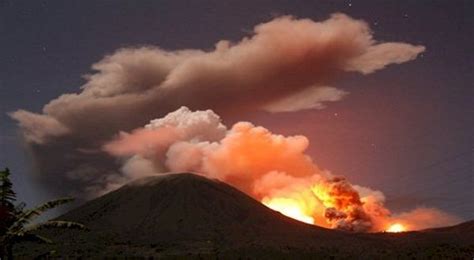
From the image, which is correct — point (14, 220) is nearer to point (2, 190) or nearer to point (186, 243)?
point (2, 190)

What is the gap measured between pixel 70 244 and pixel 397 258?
3519 inches

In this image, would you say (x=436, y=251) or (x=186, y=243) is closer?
(x=436, y=251)

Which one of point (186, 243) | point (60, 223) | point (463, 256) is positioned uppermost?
point (186, 243)

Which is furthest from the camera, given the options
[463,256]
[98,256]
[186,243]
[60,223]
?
[186,243]

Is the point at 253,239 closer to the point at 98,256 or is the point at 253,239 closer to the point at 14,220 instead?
→ the point at 98,256

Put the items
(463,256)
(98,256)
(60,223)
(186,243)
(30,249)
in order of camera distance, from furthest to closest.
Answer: (186,243) → (30,249) → (98,256) → (463,256) → (60,223)

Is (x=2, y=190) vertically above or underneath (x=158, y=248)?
underneath

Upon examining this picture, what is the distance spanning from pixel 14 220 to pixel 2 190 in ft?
5.42

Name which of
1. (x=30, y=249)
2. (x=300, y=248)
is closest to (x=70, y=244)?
(x=30, y=249)

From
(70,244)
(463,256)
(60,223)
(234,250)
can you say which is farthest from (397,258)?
(60,223)

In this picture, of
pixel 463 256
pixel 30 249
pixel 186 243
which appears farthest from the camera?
pixel 186 243

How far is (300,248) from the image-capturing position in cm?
16712

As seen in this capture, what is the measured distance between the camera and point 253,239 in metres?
186

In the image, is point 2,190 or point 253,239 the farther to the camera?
point 253,239
